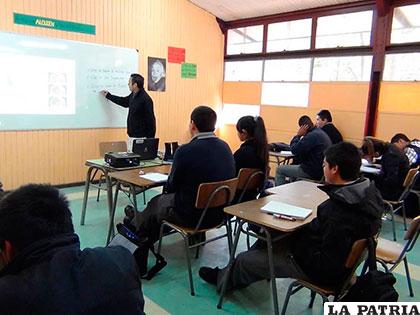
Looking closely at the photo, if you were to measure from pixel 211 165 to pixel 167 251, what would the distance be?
3.61ft

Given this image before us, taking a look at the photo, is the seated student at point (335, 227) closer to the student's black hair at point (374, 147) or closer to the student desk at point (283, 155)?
the student's black hair at point (374, 147)

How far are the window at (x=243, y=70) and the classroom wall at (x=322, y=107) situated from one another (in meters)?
0.12

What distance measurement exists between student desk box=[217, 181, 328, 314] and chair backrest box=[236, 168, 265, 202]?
0.80ft

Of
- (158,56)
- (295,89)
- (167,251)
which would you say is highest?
(158,56)

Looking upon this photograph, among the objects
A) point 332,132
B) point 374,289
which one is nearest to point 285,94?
point 332,132

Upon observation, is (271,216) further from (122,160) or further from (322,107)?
(322,107)

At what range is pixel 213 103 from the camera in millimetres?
6914

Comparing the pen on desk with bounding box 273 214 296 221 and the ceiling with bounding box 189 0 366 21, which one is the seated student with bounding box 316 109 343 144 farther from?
the pen on desk with bounding box 273 214 296 221

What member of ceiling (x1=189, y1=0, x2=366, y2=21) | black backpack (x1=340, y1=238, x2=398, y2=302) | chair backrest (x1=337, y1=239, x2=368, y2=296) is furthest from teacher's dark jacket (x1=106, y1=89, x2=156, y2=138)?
black backpack (x1=340, y1=238, x2=398, y2=302)

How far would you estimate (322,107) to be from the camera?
5.58 meters

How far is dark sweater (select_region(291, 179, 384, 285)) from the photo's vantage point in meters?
1.69

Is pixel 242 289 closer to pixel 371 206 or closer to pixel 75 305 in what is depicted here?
pixel 371 206

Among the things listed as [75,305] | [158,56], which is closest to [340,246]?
[75,305]

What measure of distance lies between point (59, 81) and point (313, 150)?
133 inches
